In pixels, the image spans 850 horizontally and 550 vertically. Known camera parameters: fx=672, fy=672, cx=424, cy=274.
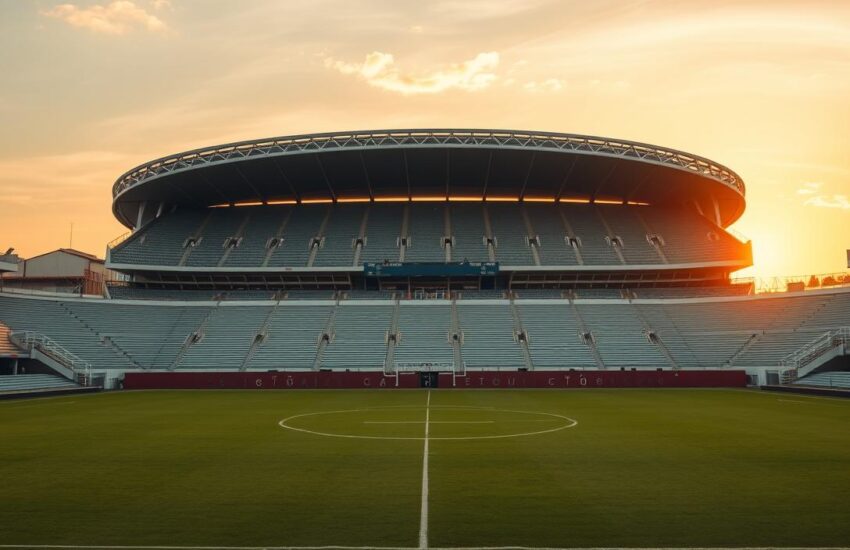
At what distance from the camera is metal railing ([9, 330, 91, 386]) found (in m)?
51.4

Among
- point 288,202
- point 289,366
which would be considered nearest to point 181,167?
point 288,202

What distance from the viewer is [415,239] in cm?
7431

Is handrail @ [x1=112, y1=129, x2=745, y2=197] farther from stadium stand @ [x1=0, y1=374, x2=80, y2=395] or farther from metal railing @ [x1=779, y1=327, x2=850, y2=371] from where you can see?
stadium stand @ [x1=0, y1=374, x2=80, y2=395]

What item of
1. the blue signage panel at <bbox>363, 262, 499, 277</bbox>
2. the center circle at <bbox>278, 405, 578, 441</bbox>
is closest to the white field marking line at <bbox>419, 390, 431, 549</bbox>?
the center circle at <bbox>278, 405, 578, 441</bbox>

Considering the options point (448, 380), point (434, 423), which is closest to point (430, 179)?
point (448, 380)

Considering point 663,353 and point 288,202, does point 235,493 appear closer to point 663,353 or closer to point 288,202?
point 663,353

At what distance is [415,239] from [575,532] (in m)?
63.9

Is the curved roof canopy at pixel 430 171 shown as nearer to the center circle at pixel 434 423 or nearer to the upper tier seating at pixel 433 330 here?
the upper tier seating at pixel 433 330

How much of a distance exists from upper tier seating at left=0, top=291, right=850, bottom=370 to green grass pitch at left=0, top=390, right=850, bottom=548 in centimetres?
2728

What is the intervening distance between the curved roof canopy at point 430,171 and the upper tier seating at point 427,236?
1820 mm

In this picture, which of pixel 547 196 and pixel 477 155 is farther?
pixel 547 196

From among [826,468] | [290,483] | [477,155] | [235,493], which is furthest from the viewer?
[477,155]

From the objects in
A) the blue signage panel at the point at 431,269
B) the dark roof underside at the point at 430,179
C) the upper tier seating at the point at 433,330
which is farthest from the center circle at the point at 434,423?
the dark roof underside at the point at 430,179

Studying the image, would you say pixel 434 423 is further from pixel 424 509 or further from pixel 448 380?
pixel 448 380
